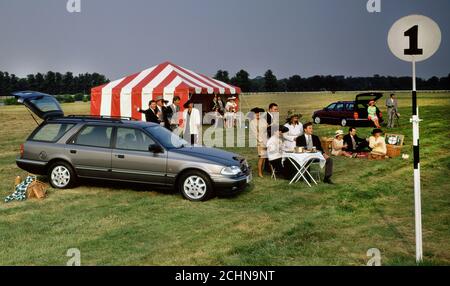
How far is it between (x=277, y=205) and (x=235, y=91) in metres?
17.3

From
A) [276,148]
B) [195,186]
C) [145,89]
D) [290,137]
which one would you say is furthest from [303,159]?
[145,89]

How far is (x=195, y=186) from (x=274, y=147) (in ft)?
8.45

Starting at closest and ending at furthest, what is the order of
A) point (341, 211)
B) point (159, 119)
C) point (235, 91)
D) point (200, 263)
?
point (200, 263), point (341, 211), point (159, 119), point (235, 91)

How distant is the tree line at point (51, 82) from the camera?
122500mm

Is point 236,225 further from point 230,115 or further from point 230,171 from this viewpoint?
point 230,115

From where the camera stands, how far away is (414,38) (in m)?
4.67

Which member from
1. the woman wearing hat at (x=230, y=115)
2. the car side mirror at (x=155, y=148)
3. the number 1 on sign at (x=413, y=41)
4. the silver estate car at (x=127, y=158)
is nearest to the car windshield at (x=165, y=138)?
the silver estate car at (x=127, y=158)

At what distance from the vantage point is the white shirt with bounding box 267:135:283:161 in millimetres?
9781

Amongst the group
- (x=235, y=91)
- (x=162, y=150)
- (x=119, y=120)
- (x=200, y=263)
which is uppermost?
(x=235, y=91)

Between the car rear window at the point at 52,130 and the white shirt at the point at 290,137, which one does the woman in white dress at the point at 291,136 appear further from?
the car rear window at the point at 52,130

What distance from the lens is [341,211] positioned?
7.35 metres

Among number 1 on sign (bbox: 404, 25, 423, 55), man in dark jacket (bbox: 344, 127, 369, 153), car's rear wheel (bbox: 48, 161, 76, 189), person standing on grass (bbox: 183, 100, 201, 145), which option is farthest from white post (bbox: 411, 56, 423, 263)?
man in dark jacket (bbox: 344, 127, 369, 153)

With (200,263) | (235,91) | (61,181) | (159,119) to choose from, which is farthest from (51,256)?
(235,91)

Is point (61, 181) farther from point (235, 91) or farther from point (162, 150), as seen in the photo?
point (235, 91)
